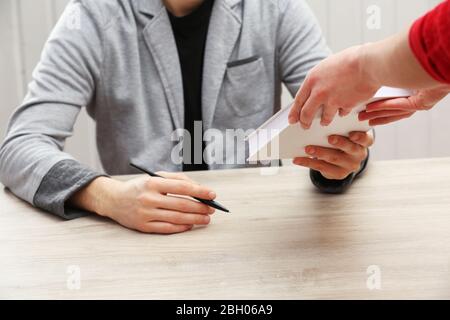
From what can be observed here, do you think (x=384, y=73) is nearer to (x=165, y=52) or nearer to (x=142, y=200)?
(x=142, y=200)

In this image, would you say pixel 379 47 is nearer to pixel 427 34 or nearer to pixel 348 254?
pixel 427 34

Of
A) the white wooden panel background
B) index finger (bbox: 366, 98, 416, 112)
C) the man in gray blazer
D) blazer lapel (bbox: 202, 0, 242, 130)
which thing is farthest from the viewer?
the white wooden panel background

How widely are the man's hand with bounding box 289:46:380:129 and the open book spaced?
3 centimetres

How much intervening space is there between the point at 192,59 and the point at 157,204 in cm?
52

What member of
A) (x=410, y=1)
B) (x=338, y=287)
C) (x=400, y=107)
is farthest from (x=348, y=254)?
(x=410, y=1)

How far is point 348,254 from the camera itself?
2.35ft

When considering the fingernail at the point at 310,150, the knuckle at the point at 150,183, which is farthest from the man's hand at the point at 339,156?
the knuckle at the point at 150,183

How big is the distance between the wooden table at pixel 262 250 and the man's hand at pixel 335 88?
0.56 feet

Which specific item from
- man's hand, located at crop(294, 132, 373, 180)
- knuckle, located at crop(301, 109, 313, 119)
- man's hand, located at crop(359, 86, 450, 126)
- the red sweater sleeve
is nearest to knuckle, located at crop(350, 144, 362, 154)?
man's hand, located at crop(294, 132, 373, 180)

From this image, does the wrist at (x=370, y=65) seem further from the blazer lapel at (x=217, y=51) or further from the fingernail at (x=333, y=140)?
the blazer lapel at (x=217, y=51)

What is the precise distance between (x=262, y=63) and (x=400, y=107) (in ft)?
1.91

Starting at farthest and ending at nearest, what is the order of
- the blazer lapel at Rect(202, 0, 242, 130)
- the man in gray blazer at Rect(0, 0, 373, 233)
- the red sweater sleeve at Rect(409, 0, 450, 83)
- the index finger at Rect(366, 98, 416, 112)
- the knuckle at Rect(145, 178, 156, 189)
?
the blazer lapel at Rect(202, 0, 242, 130), the man in gray blazer at Rect(0, 0, 373, 233), the knuckle at Rect(145, 178, 156, 189), the index finger at Rect(366, 98, 416, 112), the red sweater sleeve at Rect(409, 0, 450, 83)

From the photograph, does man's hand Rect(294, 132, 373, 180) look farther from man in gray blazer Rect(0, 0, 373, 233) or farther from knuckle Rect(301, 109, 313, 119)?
knuckle Rect(301, 109, 313, 119)

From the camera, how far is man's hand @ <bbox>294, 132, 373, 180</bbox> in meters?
0.89
